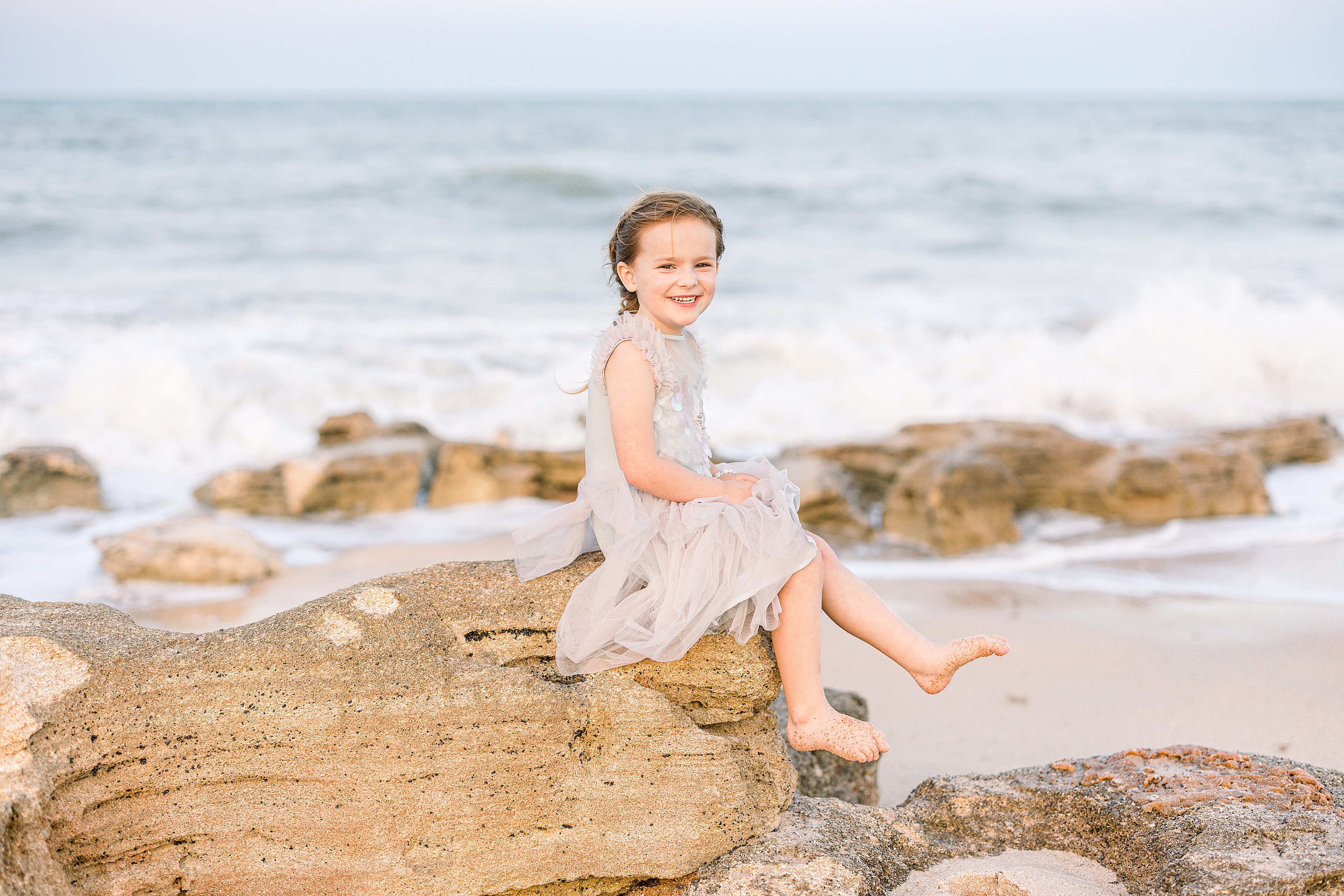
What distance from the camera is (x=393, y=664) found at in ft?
8.08

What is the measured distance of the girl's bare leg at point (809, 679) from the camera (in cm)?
265

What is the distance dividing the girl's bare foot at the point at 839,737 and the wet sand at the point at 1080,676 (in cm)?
132

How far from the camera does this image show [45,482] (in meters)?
6.84

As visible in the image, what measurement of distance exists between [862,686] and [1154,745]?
1185 millimetres

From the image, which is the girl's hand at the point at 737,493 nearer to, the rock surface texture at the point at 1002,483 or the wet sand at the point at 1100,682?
the wet sand at the point at 1100,682

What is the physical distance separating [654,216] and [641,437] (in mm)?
590

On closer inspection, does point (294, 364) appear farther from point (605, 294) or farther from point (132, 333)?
point (605, 294)

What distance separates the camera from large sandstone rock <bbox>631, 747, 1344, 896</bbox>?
2297 millimetres

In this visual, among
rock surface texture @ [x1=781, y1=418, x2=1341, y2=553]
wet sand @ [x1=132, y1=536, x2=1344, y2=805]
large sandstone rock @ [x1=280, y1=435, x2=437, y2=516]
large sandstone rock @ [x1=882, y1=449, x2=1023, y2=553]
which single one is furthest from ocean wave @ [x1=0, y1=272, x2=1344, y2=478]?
wet sand @ [x1=132, y1=536, x2=1344, y2=805]

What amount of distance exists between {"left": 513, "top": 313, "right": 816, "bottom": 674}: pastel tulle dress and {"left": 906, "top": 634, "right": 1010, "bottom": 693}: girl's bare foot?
0.46 meters

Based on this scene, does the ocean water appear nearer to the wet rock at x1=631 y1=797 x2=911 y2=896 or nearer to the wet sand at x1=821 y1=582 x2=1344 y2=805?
the wet sand at x1=821 y1=582 x2=1344 y2=805

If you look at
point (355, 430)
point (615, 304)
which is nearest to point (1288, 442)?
point (355, 430)

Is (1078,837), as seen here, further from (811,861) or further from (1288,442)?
(1288,442)

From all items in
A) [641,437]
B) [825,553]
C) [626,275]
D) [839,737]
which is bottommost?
[839,737]
